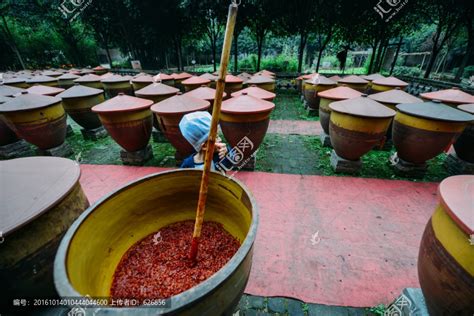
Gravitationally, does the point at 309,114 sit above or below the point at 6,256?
below

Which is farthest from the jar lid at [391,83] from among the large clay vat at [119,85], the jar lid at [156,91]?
the large clay vat at [119,85]

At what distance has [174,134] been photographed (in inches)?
154

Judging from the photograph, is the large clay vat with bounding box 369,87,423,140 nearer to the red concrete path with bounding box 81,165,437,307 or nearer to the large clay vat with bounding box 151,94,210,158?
the red concrete path with bounding box 81,165,437,307

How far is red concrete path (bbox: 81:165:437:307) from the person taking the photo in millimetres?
2086

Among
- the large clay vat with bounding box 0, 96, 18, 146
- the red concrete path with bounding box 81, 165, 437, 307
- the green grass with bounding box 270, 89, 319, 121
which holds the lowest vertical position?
the green grass with bounding box 270, 89, 319, 121

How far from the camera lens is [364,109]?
3.53 metres

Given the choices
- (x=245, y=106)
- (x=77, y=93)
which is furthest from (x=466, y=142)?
(x=77, y=93)

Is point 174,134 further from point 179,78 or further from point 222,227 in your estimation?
point 179,78

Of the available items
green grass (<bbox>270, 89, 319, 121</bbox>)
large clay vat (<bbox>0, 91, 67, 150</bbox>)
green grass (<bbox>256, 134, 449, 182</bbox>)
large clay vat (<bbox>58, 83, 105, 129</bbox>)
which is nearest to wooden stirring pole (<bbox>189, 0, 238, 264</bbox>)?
green grass (<bbox>256, 134, 449, 182</bbox>)

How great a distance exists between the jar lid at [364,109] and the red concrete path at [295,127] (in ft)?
7.38

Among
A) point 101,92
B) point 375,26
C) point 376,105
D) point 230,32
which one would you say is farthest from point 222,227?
point 375,26

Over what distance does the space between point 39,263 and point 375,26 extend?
54.6ft

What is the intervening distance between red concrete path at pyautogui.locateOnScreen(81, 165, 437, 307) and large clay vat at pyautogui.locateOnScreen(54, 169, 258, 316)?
907 mm

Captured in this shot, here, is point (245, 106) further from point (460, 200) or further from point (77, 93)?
point (77, 93)
